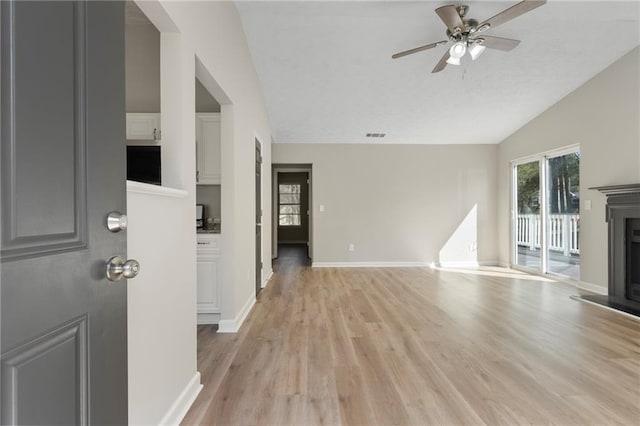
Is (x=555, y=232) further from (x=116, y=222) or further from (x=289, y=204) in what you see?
(x=289, y=204)

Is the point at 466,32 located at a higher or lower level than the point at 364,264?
higher

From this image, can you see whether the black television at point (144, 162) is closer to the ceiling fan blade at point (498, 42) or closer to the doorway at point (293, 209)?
the ceiling fan blade at point (498, 42)

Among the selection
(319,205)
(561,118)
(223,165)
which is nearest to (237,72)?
(223,165)

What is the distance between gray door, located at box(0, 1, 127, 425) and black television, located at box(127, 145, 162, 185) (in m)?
1.97

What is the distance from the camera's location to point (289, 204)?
10.1 meters

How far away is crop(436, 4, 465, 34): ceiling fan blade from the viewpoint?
2402 millimetres

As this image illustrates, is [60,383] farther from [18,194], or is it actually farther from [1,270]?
[18,194]

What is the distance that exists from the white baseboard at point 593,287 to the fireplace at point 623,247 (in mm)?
208

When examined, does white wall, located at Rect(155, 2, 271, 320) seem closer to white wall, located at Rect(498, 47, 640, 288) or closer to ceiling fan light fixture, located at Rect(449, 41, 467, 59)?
ceiling fan light fixture, located at Rect(449, 41, 467, 59)

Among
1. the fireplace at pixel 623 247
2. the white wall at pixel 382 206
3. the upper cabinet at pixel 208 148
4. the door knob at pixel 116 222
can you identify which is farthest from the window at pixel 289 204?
the door knob at pixel 116 222

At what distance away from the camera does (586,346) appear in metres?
2.39

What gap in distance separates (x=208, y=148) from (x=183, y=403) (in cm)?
239

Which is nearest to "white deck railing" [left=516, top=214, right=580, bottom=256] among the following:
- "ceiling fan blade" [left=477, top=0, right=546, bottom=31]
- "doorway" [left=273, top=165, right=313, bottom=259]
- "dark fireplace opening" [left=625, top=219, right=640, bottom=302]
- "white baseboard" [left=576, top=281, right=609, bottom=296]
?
"white baseboard" [left=576, top=281, right=609, bottom=296]

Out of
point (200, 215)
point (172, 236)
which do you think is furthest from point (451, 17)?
point (200, 215)
